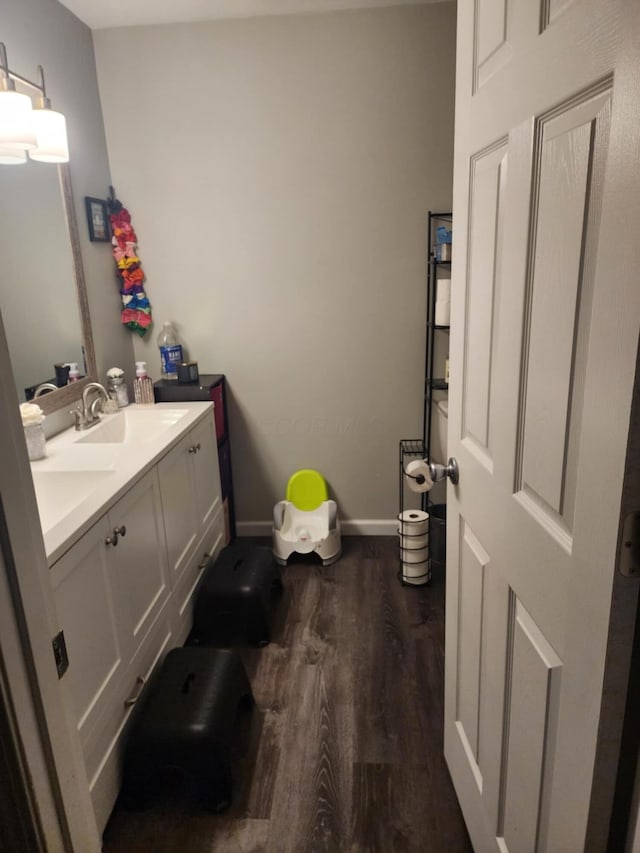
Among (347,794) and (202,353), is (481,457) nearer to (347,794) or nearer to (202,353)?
(347,794)

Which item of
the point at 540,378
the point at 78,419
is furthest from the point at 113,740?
the point at 540,378

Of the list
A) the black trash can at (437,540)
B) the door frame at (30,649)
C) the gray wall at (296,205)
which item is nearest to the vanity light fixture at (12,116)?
the gray wall at (296,205)

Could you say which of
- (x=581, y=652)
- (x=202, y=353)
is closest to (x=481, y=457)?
(x=581, y=652)

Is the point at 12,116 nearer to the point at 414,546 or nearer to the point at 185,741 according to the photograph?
the point at 185,741

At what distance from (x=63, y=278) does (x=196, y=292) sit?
2.31ft

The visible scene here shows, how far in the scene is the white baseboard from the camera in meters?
3.18

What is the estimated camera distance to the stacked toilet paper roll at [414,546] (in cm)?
261

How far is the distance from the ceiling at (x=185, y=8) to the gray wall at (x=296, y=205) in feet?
0.14

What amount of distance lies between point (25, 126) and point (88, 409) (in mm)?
1081

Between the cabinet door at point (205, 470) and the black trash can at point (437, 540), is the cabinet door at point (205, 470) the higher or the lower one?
the higher one

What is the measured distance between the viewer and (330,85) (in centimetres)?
262

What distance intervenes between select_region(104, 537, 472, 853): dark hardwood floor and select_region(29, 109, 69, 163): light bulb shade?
2.02 metres

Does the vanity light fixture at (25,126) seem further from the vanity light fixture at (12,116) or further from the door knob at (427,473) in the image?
the door knob at (427,473)

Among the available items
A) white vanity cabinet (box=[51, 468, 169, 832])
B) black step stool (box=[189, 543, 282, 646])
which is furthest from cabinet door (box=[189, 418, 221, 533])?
white vanity cabinet (box=[51, 468, 169, 832])
